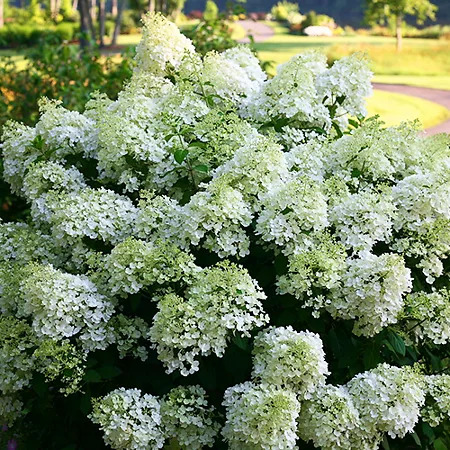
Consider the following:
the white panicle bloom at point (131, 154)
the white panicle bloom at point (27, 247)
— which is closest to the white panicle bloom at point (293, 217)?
the white panicle bloom at point (131, 154)

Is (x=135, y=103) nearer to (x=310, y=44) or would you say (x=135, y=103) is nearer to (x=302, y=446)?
(x=302, y=446)

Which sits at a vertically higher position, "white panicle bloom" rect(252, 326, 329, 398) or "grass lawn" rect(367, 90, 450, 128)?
"white panicle bloom" rect(252, 326, 329, 398)

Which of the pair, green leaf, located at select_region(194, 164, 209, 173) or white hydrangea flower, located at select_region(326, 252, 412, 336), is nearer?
white hydrangea flower, located at select_region(326, 252, 412, 336)

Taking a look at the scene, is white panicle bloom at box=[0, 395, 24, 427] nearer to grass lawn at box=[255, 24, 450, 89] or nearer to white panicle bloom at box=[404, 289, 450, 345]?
white panicle bloom at box=[404, 289, 450, 345]

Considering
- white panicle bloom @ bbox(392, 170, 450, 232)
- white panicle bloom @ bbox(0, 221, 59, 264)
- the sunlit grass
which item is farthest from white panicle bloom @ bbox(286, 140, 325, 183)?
the sunlit grass

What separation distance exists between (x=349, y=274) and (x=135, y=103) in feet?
3.80

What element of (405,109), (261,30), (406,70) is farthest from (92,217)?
(261,30)

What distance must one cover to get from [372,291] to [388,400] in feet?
1.11

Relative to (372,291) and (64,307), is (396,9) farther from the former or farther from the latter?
(64,307)

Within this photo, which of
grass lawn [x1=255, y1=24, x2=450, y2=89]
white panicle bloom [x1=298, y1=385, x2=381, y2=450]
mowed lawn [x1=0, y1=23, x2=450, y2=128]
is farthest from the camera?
grass lawn [x1=255, y1=24, x2=450, y2=89]

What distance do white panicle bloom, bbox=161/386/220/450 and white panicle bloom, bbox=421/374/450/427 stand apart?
721mm

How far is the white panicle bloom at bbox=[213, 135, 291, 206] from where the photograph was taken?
8.45ft

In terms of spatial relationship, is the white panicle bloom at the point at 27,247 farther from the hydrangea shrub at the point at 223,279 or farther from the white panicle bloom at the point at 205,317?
the white panicle bloom at the point at 205,317

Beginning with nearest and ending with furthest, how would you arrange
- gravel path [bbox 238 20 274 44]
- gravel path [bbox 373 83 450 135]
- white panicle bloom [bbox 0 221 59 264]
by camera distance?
white panicle bloom [bbox 0 221 59 264]
gravel path [bbox 373 83 450 135]
gravel path [bbox 238 20 274 44]
